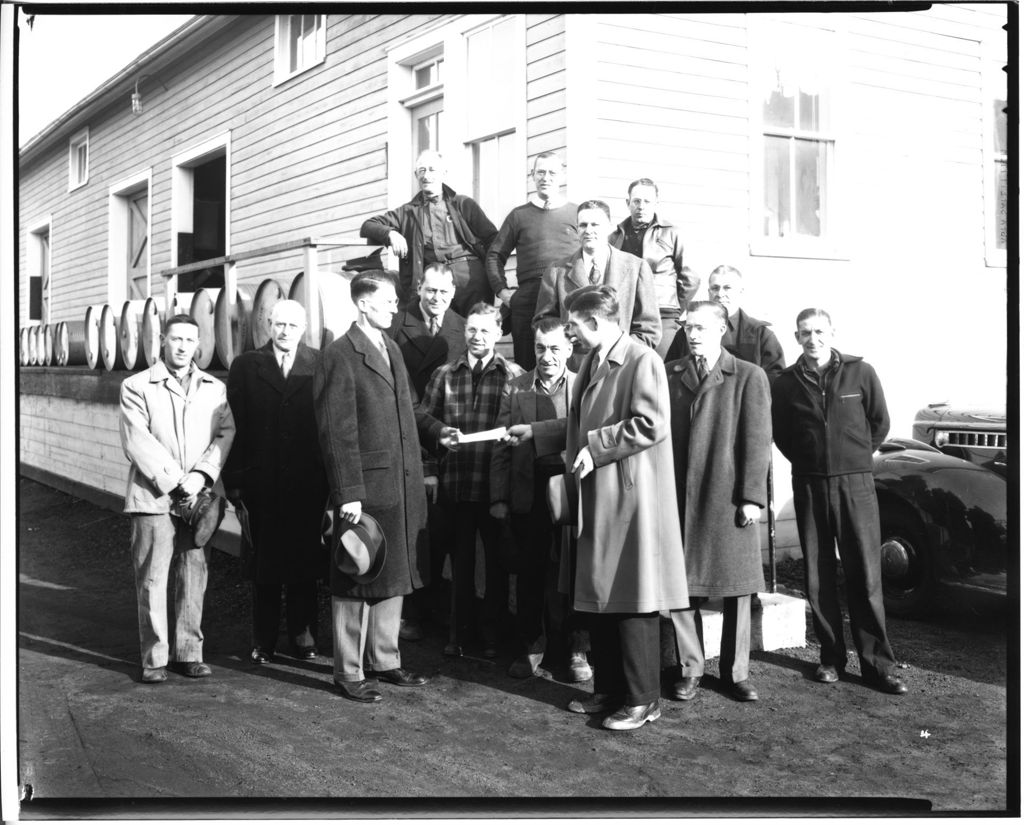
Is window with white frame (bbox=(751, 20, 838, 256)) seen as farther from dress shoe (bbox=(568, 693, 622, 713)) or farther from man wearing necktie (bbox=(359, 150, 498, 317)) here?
dress shoe (bbox=(568, 693, 622, 713))

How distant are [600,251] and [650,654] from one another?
2.12 metres

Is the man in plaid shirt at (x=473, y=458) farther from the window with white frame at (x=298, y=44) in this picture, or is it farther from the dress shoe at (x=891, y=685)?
the window with white frame at (x=298, y=44)

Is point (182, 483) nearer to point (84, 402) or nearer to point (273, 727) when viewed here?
point (273, 727)

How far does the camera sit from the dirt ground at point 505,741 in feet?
13.0

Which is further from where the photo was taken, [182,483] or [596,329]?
[182,483]

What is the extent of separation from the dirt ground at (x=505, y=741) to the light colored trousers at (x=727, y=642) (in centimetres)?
14

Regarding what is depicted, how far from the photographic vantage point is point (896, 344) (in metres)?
7.97

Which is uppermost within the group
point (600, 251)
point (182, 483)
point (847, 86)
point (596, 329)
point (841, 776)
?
point (847, 86)

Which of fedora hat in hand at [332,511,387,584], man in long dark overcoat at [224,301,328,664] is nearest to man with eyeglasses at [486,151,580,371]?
man in long dark overcoat at [224,301,328,664]

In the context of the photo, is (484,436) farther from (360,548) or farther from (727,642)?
(727,642)

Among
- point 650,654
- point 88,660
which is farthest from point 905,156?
point 88,660

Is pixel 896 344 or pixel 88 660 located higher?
pixel 896 344

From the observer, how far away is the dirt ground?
13.0 feet

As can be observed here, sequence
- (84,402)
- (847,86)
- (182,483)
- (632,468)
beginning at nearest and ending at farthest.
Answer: (632,468)
(182,483)
(847,86)
(84,402)
